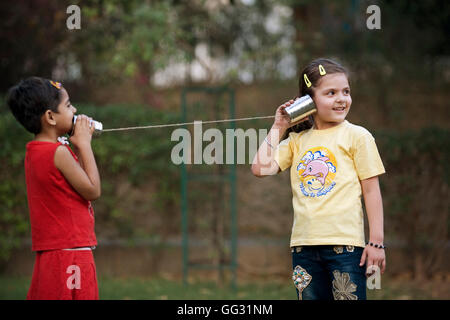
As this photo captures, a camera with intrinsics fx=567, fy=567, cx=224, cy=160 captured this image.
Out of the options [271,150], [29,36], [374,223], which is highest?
[29,36]

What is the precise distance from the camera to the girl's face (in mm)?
2650

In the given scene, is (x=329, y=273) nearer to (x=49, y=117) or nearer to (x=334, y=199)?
(x=334, y=199)

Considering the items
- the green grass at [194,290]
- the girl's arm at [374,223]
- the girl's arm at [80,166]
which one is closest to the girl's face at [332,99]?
the girl's arm at [374,223]

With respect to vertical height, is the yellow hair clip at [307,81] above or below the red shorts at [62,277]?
above

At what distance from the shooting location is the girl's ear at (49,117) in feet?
8.67

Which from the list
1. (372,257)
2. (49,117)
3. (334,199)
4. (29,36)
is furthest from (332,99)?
(29,36)

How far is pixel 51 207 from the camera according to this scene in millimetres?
2566

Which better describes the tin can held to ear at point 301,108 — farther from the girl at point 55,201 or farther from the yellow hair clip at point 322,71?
the girl at point 55,201

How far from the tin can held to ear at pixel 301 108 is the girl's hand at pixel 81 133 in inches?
38.0

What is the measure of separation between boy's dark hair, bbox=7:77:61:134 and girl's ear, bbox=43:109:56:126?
15 mm

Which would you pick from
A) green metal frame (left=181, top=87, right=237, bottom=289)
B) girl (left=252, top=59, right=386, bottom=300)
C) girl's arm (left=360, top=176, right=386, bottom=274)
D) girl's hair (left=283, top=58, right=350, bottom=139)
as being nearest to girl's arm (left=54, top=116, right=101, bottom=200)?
girl (left=252, top=59, right=386, bottom=300)

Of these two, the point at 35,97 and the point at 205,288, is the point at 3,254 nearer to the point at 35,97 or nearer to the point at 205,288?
the point at 205,288

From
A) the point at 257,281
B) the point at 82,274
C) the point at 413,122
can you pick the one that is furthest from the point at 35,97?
Result: the point at 413,122

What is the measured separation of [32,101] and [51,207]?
19.8 inches
